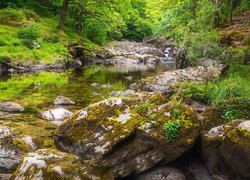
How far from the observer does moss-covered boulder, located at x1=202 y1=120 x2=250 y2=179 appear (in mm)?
6648

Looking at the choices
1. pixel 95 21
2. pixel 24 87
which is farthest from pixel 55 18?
pixel 24 87

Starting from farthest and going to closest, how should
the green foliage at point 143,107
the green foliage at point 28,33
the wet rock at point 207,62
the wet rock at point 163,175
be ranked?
the green foliage at point 28,33 → the wet rock at point 207,62 → the green foliage at point 143,107 → the wet rock at point 163,175

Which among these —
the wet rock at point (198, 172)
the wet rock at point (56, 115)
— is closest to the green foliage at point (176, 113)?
the wet rock at point (198, 172)

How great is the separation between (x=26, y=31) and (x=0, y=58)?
236 inches

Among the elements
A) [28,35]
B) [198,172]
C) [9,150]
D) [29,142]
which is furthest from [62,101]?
[28,35]

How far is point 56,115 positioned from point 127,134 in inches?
200

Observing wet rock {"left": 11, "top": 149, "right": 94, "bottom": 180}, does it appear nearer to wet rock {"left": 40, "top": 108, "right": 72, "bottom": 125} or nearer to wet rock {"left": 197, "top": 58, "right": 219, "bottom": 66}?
wet rock {"left": 40, "top": 108, "right": 72, "bottom": 125}

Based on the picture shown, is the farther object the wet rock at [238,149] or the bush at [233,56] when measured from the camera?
the bush at [233,56]

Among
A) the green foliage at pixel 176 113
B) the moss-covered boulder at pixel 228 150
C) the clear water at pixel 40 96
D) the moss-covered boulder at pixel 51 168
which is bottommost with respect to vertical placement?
the clear water at pixel 40 96

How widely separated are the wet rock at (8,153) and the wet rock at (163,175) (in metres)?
2.65

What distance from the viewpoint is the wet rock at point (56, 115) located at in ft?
38.4

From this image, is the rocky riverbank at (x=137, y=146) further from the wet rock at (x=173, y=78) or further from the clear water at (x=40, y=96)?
the wet rock at (x=173, y=78)

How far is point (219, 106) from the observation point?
8695 millimetres

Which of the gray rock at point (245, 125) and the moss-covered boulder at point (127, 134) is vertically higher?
the gray rock at point (245, 125)
